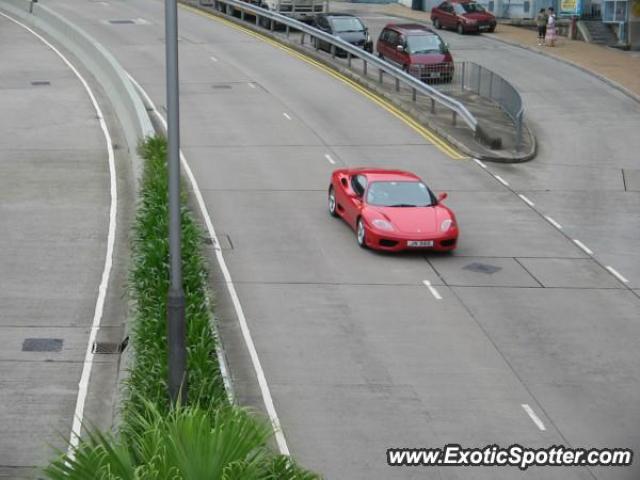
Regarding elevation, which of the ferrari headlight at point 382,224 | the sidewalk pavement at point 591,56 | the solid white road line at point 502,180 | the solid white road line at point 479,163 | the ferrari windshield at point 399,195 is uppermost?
the sidewalk pavement at point 591,56

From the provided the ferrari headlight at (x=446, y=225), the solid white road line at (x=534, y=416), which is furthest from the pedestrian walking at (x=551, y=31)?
the solid white road line at (x=534, y=416)

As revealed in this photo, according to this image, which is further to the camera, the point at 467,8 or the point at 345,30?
the point at 467,8

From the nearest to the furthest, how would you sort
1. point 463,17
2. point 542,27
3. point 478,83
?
point 478,83, point 542,27, point 463,17

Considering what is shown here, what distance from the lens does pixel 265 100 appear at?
39.8 metres

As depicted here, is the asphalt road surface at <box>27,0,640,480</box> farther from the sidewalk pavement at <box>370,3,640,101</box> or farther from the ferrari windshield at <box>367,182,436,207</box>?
the sidewalk pavement at <box>370,3,640,101</box>

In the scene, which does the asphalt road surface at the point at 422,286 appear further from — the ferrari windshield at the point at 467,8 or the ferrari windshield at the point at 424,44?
the ferrari windshield at the point at 467,8

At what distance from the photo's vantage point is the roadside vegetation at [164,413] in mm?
10906

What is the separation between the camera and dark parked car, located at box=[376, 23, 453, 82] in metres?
43.8

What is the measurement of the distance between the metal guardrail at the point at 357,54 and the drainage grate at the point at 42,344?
18587 millimetres

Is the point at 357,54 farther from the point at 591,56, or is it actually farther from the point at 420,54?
the point at 591,56

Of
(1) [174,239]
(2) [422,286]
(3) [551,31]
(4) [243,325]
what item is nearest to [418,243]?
(2) [422,286]

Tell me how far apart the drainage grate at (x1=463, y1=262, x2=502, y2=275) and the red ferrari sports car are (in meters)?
0.63

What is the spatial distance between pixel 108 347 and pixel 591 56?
1423 inches

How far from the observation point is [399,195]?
84.7 feet
